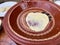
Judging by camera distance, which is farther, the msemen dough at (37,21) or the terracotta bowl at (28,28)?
the msemen dough at (37,21)

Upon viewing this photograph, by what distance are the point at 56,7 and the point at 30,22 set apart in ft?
0.91

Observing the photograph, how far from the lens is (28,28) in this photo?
122cm

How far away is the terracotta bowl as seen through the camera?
107 cm

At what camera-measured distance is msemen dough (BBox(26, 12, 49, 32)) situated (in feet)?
4.05

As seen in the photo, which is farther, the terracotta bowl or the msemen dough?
the msemen dough

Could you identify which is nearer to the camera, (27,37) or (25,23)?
(27,37)

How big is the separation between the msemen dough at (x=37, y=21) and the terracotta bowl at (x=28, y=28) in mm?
27

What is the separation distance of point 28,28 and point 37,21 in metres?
0.12

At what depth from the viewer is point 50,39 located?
1067 mm

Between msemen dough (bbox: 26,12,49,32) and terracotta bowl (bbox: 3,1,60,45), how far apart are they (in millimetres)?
27

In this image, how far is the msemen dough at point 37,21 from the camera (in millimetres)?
1233

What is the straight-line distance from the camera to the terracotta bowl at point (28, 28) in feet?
3.52

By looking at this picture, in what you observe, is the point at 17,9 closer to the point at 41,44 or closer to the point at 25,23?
the point at 25,23

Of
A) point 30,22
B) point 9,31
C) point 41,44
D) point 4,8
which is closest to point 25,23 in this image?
point 30,22
